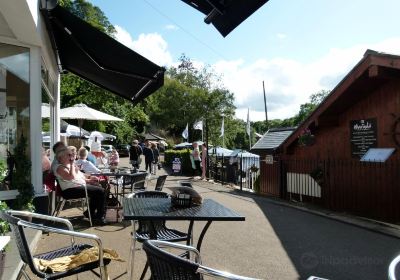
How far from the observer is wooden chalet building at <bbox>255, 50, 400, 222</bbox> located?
10008 mm

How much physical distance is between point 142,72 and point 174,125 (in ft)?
160

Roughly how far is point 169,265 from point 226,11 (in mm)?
1927

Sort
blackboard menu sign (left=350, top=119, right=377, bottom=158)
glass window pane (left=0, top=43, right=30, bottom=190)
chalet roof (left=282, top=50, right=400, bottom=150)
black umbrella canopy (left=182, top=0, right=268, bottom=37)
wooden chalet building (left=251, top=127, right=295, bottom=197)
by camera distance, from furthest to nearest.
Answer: wooden chalet building (left=251, top=127, right=295, bottom=197) → blackboard menu sign (left=350, top=119, right=377, bottom=158) → chalet roof (left=282, top=50, right=400, bottom=150) → glass window pane (left=0, top=43, right=30, bottom=190) → black umbrella canopy (left=182, top=0, right=268, bottom=37)

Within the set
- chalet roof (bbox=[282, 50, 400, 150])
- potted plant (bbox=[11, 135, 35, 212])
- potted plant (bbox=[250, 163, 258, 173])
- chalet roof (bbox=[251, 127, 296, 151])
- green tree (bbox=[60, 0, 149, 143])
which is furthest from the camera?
green tree (bbox=[60, 0, 149, 143])

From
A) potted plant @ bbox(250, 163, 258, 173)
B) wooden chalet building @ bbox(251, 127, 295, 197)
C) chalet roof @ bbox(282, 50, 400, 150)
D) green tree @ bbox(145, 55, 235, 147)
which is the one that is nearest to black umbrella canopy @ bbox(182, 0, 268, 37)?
chalet roof @ bbox(282, 50, 400, 150)

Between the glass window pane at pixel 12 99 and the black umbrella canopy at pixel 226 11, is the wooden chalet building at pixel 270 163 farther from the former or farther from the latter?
the black umbrella canopy at pixel 226 11

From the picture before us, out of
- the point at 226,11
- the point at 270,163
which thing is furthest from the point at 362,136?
the point at 226,11

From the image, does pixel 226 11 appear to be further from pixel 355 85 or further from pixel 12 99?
pixel 355 85

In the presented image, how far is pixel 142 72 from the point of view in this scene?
25.1 ft

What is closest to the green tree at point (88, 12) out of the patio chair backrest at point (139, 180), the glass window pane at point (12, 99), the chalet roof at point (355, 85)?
the chalet roof at point (355, 85)

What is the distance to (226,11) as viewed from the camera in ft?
10.6

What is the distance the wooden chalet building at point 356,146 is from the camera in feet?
32.8

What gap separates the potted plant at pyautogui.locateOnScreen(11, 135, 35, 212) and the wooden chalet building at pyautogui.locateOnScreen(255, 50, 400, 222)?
7401mm

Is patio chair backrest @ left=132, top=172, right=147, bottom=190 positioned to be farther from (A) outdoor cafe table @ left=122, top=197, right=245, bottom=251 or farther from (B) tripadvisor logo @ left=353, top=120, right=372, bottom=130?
(B) tripadvisor logo @ left=353, top=120, right=372, bottom=130
